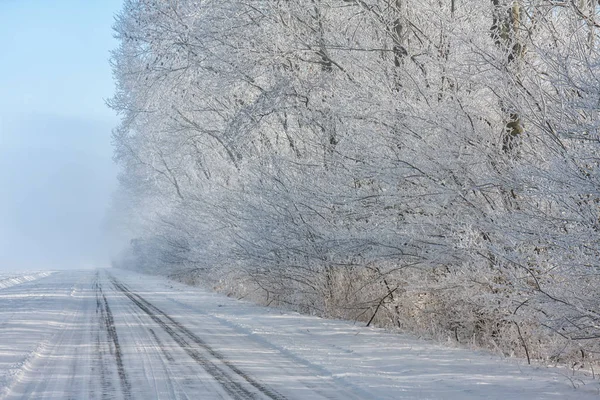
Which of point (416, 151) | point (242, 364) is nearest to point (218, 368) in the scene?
point (242, 364)

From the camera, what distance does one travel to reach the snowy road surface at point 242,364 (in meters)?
7.05

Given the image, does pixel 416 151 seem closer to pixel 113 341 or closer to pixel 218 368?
pixel 218 368

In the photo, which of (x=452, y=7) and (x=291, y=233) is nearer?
(x=452, y=7)

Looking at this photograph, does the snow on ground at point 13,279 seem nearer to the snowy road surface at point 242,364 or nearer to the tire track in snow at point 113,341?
the tire track in snow at point 113,341

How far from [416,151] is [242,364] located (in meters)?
3.89

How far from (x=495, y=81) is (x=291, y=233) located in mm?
7190

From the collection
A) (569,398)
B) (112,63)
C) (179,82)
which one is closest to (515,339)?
(569,398)

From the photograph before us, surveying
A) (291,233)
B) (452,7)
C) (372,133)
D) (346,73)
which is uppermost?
(452,7)

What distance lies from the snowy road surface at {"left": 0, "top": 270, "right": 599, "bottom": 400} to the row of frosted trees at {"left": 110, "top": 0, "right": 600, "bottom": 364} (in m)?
0.88

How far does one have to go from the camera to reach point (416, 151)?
993cm

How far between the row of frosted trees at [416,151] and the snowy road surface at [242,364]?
88cm

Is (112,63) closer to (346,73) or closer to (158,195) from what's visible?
(346,73)

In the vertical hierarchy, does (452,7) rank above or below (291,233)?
above

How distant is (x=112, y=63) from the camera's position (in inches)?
829
